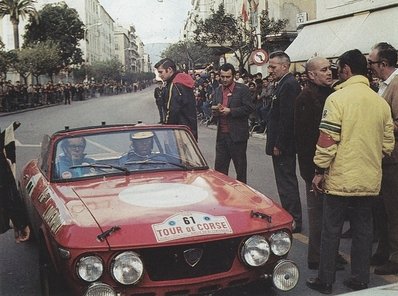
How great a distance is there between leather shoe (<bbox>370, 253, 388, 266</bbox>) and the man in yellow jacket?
2.52ft

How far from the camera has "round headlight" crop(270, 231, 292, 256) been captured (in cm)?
375

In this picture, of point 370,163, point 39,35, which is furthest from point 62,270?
point 39,35

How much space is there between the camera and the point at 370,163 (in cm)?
412

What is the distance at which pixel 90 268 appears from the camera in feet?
11.2

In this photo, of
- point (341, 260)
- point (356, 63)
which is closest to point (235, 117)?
point (341, 260)

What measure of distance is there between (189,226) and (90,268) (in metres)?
0.66

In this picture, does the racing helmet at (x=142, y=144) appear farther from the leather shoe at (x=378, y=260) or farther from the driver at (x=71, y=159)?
the leather shoe at (x=378, y=260)

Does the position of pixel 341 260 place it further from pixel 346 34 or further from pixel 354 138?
pixel 346 34

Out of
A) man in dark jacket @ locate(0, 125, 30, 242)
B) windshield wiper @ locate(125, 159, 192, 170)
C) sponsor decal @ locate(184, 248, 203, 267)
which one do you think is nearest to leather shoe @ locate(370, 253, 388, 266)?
windshield wiper @ locate(125, 159, 192, 170)

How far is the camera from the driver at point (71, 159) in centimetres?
468

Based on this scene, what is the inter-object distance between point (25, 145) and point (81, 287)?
1291 centimetres

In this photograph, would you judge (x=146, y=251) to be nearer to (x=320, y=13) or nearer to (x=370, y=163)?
(x=370, y=163)

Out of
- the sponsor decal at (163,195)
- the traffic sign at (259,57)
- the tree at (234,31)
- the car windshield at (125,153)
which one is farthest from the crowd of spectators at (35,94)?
the sponsor decal at (163,195)

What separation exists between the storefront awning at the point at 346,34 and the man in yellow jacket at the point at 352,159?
41.9ft
